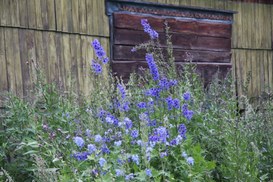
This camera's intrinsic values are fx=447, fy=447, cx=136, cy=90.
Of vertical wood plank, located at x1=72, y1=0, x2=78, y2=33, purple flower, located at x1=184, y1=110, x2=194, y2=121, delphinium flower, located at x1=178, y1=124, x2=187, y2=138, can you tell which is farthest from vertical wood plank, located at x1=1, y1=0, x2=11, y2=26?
delphinium flower, located at x1=178, y1=124, x2=187, y2=138

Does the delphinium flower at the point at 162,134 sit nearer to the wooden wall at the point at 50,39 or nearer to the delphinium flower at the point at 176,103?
the delphinium flower at the point at 176,103

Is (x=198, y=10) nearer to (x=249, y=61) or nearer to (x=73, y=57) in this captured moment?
(x=249, y=61)

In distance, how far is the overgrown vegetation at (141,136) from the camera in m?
3.20

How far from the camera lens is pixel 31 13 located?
6047 mm

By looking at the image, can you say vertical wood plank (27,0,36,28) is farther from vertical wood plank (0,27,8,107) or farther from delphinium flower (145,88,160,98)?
delphinium flower (145,88,160,98)

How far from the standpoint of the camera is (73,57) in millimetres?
6465

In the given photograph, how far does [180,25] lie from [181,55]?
54cm

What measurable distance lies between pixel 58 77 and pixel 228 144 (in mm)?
3315

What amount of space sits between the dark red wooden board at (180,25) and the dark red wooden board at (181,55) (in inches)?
13.4

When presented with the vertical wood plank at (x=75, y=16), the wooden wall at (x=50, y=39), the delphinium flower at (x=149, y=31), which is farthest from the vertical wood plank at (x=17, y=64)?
the delphinium flower at (x=149, y=31)

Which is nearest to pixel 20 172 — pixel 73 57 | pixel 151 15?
pixel 73 57

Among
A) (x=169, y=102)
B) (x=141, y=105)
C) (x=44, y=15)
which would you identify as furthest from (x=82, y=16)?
(x=169, y=102)

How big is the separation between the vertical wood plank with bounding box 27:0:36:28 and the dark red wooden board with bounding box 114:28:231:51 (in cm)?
139

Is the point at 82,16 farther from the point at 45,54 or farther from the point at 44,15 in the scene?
the point at 45,54
